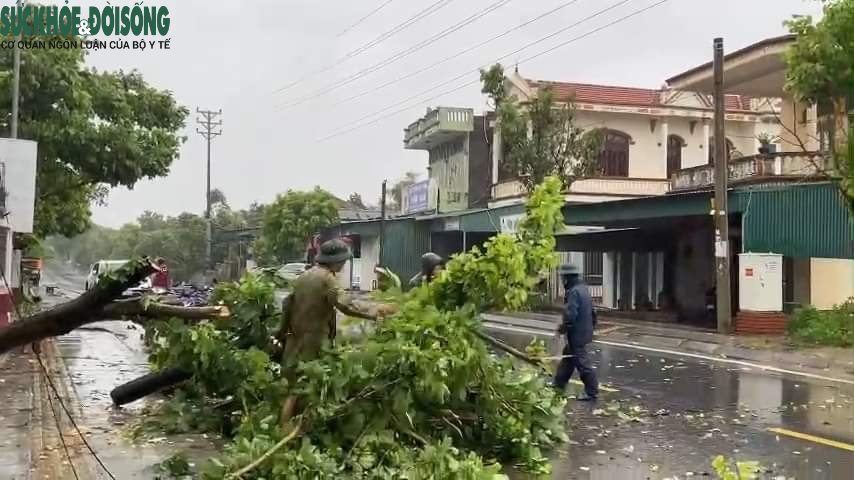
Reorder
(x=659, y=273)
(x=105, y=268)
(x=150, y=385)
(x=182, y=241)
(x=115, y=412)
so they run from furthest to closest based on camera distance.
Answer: (x=182, y=241)
(x=659, y=273)
(x=115, y=412)
(x=150, y=385)
(x=105, y=268)

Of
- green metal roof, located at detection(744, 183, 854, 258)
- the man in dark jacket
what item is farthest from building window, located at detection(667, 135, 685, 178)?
the man in dark jacket

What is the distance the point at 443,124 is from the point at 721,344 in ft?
85.9

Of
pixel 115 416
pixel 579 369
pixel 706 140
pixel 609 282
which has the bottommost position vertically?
pixel 115 416

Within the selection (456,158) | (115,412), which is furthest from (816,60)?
(456,158)

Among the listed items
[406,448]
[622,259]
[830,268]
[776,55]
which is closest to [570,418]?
[406,448]

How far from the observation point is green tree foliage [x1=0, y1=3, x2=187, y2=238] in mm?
20281

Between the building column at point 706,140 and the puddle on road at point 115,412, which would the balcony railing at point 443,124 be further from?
the puddle on road at point 115,412

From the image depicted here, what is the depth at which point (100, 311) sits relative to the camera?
14.9 feet

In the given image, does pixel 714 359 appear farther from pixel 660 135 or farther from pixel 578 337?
pixel 660 135

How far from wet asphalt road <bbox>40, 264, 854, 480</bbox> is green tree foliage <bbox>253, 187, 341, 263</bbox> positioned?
33.2 meters

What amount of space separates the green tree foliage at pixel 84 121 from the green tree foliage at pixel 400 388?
525 inches

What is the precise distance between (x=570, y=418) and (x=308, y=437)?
4021 millimetres

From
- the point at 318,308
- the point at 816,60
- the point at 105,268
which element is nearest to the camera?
the point at 105,268

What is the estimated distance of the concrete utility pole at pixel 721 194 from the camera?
19.1m
